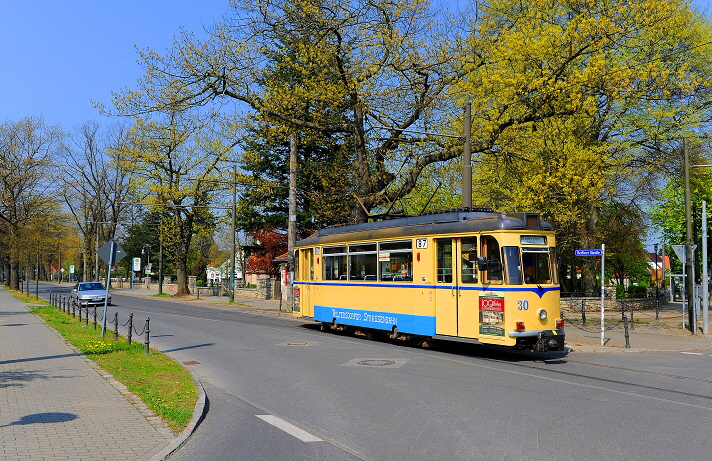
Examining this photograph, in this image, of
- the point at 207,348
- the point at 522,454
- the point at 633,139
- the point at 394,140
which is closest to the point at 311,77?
the point at 394,140

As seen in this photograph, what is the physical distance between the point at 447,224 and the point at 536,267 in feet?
7.65

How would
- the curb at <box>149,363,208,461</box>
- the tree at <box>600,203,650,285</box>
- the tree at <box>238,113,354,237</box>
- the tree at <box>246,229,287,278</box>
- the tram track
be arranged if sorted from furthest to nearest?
1. the tree at <box>246,229,287,278</box>
2. the tree at <box>238,113,354,237</box>
3. the tree at <box>600,203,650,285</box>
4. the tram track
5. the curb at <box>149,363,208,461</box>

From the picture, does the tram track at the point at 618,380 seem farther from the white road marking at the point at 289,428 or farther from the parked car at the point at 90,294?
the parked car at the point at 90,294

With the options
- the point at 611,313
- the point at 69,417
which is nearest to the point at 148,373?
the point at 69,417

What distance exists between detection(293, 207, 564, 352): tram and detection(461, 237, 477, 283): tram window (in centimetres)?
2

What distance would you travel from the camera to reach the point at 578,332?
2373 cm

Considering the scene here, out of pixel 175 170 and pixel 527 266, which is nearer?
pixel 527 266

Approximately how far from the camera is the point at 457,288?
1598 cm

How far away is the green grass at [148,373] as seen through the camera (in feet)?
A: 30.0

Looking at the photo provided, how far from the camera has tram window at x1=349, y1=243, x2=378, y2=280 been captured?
19.2 metres

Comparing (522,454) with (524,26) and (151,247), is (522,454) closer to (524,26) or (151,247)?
(524,26)

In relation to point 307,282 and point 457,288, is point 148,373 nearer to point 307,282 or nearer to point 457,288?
point 457,288

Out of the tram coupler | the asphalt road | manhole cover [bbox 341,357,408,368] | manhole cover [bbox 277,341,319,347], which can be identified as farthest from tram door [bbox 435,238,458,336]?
manhole cover [bbox 277,341,319,347]

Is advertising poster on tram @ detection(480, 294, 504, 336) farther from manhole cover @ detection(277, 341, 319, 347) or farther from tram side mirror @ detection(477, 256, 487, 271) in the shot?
manhole cover @ detection(277, 341, 319, 347)
